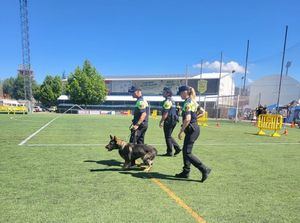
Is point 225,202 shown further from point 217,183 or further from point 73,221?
point 73,221

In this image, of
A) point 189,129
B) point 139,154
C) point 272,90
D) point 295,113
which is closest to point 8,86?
point 272,90

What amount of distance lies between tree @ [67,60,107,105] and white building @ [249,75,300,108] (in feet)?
113

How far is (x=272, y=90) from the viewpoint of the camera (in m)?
60.8

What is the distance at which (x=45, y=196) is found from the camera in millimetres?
4754

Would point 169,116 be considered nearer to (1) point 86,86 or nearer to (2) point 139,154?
(2) point 139,154

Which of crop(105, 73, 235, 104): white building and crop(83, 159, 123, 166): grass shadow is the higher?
crop(105, 73, 235, 104): white building

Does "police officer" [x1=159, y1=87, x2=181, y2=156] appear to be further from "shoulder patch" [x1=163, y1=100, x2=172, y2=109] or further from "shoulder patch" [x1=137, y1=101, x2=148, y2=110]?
"shoulder patch" [x1=137, y1=101, x2=148, y2=110]

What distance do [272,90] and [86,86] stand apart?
40.1 meters

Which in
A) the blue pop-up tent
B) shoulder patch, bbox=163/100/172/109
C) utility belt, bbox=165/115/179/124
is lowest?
the blue pop-up tent

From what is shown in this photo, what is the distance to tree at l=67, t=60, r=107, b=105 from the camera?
2773 inches

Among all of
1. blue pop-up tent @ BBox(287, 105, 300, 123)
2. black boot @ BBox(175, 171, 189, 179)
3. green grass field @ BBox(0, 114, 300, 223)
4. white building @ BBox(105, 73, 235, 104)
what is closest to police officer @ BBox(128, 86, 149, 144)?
green grass field @ BBox(0, 114, 300, 223)

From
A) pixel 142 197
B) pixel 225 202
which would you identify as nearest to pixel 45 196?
pixel 142 197

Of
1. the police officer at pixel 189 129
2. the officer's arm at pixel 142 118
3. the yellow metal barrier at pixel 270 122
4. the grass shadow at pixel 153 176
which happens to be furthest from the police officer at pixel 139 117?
the yellow metal barrier at pixel 270 122

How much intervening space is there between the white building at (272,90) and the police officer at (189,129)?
5258 centimetres
